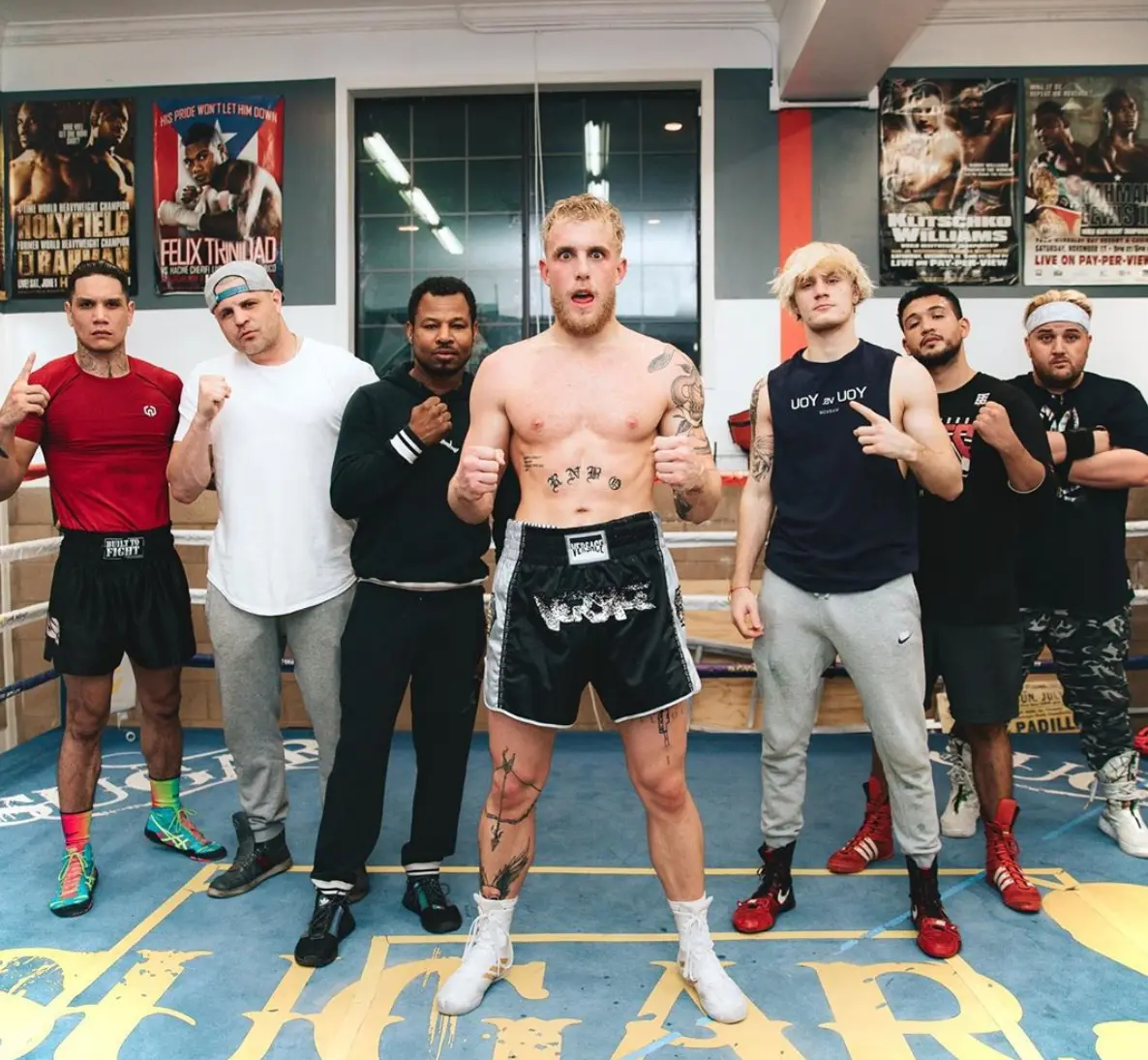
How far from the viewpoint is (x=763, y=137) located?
423 centimetres

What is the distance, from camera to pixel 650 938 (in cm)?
226

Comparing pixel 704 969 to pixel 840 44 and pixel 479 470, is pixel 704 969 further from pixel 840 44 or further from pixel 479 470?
pixel 840 44

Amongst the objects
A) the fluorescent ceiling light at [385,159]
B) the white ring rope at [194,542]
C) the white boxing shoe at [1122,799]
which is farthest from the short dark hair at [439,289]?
the fluorescent ceiling light at [385,159]

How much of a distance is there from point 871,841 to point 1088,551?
3.57ft

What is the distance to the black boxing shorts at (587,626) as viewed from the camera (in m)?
1.94

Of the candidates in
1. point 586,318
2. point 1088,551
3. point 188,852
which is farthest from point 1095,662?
point 188,852

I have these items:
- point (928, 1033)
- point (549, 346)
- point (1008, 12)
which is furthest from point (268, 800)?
point (1008, 12)

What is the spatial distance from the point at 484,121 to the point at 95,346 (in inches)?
104

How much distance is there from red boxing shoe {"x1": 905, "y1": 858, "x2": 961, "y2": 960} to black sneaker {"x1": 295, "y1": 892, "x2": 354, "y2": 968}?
4.54 ft

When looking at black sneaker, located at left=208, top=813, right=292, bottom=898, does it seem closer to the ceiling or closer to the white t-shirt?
the white t-shirt

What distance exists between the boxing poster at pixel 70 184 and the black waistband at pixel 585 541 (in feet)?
11.1

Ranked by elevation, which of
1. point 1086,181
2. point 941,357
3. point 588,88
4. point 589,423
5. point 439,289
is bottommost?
point 589,423

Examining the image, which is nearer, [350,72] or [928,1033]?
[928,1033]

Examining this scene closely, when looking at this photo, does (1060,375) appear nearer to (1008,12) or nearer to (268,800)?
(1008,12)
